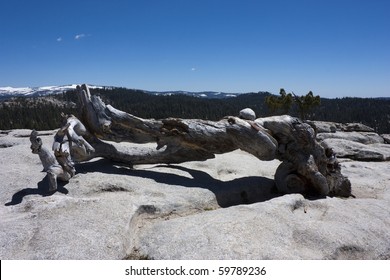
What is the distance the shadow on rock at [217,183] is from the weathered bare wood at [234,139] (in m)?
0.62

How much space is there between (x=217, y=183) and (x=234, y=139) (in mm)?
2225

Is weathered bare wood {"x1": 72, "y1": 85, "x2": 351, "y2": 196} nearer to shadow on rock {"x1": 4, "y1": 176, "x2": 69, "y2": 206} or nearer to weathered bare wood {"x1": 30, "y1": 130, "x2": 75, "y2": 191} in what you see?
weathered bare wood {"x1": 30, "y1": 130, "x2": 75, "y2": 191}

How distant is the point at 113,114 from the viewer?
14.6 m

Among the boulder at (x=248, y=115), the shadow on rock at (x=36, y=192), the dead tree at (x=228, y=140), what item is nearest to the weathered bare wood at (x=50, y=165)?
the shadow on rock at (x=36, y=192)

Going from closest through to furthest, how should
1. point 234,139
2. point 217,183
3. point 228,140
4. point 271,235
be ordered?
point 271,235 → point 217,183 → point 234,139 → point 228,140

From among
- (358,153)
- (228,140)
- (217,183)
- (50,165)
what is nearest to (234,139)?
(228,140)

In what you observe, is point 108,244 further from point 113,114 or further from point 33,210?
point 113,114

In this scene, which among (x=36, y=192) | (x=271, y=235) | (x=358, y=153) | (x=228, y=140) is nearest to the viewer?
(x=271, y=235)

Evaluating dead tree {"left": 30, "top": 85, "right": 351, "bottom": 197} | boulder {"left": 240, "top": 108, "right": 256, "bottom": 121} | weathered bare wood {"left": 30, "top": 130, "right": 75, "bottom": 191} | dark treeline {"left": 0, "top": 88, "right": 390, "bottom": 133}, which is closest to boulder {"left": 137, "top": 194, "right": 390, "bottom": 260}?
dead tree {"left": 30, "top": 85, "right": 351, "bottom": 197}

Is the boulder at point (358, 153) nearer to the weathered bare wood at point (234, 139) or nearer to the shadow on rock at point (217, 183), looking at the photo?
the weathered bare wood at point (234, 139)

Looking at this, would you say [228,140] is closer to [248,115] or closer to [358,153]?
[248,115]

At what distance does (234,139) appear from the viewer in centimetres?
1452

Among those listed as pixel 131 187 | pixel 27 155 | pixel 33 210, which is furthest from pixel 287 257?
pixel 27 155

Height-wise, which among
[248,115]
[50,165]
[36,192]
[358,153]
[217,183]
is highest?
[248,115]
